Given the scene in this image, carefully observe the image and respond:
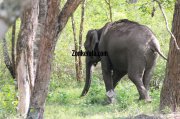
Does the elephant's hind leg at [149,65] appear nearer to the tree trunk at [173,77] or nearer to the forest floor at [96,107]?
the forest floor at [96,107]

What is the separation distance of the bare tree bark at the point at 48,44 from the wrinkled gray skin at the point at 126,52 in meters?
4.39

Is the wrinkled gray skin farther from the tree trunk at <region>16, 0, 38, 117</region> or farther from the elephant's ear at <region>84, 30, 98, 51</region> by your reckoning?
the tree trunk at <region>16, 0, 38, 117</region>

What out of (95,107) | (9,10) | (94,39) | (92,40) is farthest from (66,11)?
(92,40)

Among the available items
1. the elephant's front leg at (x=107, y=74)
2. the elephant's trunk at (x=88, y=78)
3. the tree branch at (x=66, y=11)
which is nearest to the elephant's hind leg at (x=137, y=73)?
the elephant's front leg at (x=107, y=74)

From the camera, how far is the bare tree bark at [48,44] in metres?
5.21

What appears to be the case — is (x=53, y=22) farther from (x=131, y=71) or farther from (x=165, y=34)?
(x=165, y=34)

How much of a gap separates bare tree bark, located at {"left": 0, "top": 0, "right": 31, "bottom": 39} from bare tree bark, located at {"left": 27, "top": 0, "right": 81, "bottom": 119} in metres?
4.29

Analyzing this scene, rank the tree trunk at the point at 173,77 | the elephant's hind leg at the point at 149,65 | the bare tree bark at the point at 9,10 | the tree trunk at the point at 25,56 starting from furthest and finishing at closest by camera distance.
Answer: the elephant's hind leg at the point at 149,65
the tree trunk at the point at 25,56
the tree trunk at the point at 173,77
the bare tree bark at the point at 9,10

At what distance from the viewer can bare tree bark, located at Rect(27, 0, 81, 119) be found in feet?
17.1

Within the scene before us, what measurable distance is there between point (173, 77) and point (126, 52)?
401 cm

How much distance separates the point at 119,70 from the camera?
11320 mm

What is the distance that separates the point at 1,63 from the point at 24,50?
10184mm

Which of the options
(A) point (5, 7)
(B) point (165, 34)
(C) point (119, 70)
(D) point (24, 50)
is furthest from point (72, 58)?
(A) point (5, 7)

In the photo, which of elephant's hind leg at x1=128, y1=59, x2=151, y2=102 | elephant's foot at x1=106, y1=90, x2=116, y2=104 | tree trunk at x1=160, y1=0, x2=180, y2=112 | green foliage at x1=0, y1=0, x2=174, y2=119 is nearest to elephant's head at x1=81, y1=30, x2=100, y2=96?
green foliage at x1=0, y1=0, x2=174, y2=119
